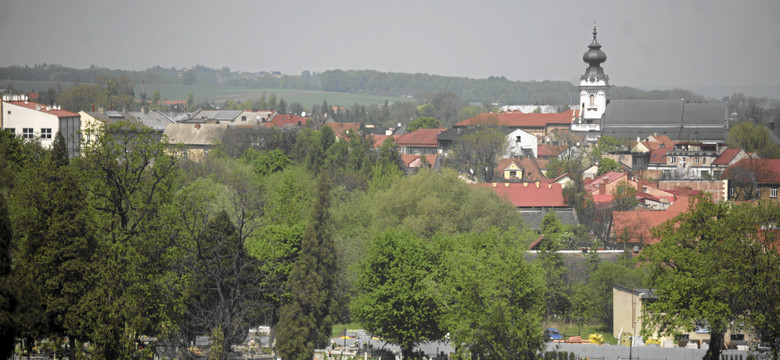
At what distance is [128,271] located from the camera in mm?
27516

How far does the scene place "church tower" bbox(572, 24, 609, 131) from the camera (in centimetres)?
13262

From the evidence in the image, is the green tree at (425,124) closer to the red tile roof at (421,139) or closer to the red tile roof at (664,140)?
the red tile roof at (421,139)

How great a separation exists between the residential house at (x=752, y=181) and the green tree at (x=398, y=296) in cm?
4116

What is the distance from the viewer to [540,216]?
60.7 meters

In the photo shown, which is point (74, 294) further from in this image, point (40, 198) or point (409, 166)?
point (409, 166)

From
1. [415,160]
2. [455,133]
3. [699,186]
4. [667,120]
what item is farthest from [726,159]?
[667,120]

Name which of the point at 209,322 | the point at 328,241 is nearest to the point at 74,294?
the point at 209,322

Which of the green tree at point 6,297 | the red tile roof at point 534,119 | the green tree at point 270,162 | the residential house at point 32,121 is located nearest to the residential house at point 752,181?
the green tree at point 270,162

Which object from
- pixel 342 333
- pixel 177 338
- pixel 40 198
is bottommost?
pixel 342 333

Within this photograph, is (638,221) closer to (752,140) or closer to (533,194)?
(533,194)

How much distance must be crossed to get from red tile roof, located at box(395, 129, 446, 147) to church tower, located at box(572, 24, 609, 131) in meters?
21.5

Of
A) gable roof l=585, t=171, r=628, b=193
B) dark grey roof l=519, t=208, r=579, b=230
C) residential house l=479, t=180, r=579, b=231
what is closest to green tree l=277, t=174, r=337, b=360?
dark grey roof l=519, t=208, r=579, b=230

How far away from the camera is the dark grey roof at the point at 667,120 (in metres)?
125

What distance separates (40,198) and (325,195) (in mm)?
11496
